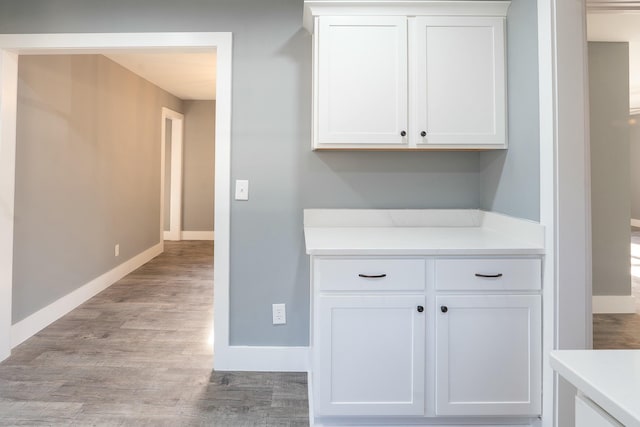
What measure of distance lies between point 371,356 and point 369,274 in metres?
0.36

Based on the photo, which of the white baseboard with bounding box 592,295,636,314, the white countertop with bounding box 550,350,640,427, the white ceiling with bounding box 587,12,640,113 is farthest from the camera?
the white baseboard with bounding box 592,295,636,314

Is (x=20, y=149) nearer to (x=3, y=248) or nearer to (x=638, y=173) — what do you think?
(x=3, y=248)

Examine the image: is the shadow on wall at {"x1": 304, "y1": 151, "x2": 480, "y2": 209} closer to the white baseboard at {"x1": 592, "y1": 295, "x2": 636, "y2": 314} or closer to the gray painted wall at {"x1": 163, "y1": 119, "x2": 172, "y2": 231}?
the white baseboard at {"x1": 592, "y1": 295, "x2": 636, "y2": 314}

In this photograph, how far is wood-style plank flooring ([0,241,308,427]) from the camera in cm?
181

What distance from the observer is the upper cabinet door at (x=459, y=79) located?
1.97 m

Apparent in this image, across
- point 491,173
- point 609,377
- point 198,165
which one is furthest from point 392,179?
point 198,165

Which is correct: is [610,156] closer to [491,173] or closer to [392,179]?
[491,173]

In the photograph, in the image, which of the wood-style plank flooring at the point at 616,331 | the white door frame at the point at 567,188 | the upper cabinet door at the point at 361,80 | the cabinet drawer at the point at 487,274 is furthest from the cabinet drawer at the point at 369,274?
the wood-style plank flooring at the point at 616,331

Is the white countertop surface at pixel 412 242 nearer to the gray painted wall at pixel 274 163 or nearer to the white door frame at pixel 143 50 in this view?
the gray painted wall at pixel 274 163

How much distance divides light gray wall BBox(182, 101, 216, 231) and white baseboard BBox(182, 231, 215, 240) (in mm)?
57

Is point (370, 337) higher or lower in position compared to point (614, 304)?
higher

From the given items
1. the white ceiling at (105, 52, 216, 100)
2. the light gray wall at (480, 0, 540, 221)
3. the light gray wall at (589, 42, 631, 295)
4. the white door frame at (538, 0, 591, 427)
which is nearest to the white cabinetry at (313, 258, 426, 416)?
the white door frame at (538, 0, 591, 427)

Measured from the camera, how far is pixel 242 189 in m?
2.24

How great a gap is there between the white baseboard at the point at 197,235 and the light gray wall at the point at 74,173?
6.17 ft
